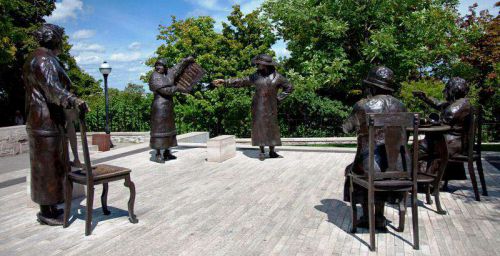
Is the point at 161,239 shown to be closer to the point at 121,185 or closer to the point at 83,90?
the point at 121,185

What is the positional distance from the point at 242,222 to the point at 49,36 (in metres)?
3.15

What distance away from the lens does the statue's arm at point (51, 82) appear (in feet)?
14.4

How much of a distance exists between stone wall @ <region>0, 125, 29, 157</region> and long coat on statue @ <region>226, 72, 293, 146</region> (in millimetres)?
7394

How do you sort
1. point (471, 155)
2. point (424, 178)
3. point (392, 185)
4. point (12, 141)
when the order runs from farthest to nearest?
point (12, 141), point (471, 155), point (424, 178), point (392, 185)

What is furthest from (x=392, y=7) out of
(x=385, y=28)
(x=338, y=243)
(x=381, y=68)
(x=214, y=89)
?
(x=338, y=243)

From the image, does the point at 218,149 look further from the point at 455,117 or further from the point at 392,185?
the point at 392,185

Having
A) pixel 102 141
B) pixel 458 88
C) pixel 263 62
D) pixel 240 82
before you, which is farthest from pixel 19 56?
pixel 458 88

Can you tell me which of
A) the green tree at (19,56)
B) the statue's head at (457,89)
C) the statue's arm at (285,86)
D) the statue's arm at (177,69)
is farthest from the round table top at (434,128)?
the green tree at (19,56)

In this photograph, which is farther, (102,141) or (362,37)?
(362,37)

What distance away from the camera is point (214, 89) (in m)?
16.2

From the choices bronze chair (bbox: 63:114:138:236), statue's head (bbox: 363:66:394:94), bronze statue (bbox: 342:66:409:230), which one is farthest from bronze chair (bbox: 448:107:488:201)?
bronze chair (bbox: 63:114:138:236)

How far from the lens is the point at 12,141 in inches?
457

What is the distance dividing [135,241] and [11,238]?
1428mm

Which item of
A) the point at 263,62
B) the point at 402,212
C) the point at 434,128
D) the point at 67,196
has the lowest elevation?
the point at 402,212
